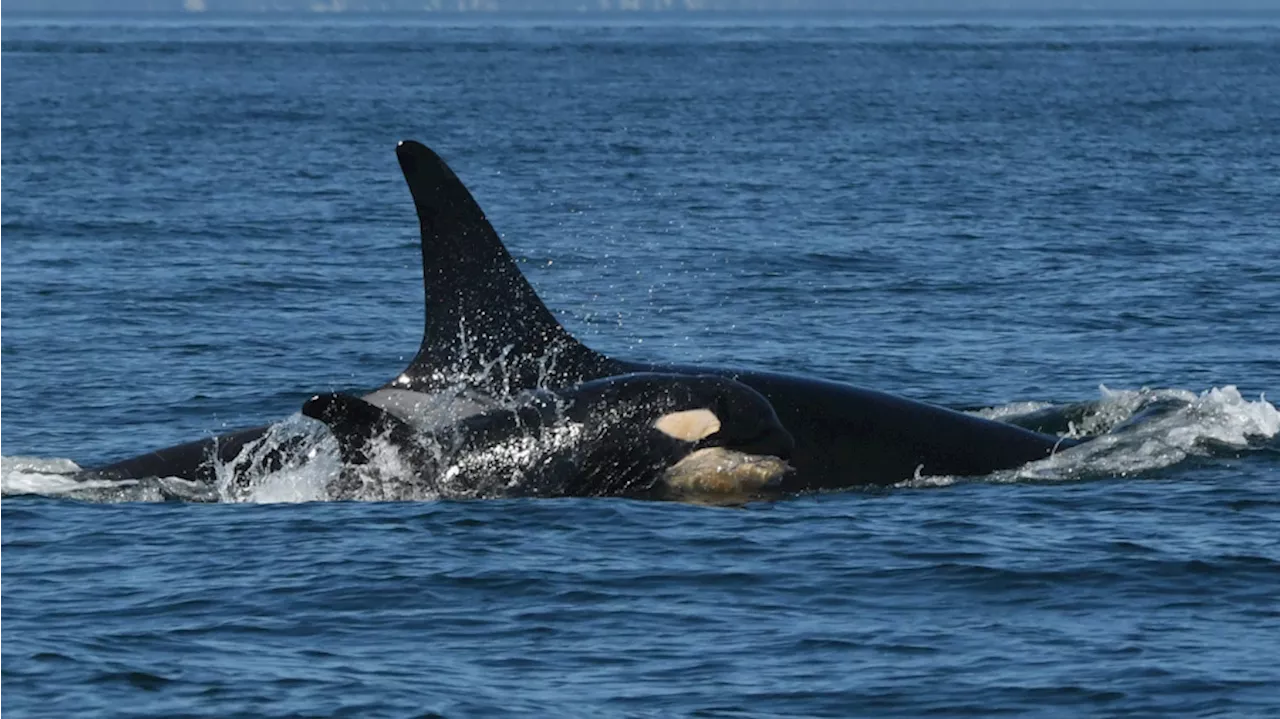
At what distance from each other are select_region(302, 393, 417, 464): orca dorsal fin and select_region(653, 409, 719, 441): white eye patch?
5.71 ft

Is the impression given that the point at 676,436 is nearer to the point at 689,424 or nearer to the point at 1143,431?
the point at 689,424

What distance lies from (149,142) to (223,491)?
4294cm

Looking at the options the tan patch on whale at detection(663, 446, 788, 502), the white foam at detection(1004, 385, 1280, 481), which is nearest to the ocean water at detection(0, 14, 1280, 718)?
the white foam at detection(1004, 385, 1280, 481)

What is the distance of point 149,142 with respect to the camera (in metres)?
57.8

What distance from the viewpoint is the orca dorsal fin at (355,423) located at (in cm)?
1523

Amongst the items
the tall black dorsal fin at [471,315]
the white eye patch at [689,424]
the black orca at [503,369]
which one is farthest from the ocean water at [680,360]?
the tall black dorsal fin at [471,315]

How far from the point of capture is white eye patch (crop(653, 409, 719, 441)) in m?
15.4

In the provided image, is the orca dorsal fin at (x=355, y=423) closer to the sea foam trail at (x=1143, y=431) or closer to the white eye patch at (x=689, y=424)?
the white eye patch at (x=689, y=424)

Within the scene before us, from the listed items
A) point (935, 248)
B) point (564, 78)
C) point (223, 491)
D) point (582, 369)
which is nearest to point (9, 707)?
point (223, 491)

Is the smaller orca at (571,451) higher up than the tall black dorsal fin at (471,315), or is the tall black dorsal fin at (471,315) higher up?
the tall black dorsal fin at (471,315)

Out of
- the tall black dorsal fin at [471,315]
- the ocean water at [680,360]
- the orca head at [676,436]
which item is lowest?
the ocean water at [680,360]

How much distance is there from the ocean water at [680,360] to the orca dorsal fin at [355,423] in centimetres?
40

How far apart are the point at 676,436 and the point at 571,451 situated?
0.77 m

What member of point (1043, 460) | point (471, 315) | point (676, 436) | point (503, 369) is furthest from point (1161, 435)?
point (471, 315)
